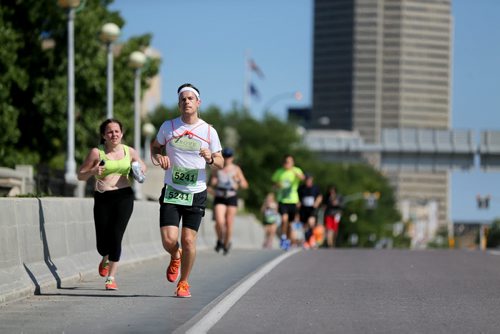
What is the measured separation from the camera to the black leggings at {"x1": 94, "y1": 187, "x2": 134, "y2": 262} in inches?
567

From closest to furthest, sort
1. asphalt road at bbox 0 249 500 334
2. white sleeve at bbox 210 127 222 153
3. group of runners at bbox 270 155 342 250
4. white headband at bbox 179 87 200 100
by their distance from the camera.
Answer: asphalt road at bbox 0 249 500 334 → white headband at bbox 179 87 200 100 → white sleeve at bbox 210 127 222 153 → group of runners at bbox 270 155 342 250

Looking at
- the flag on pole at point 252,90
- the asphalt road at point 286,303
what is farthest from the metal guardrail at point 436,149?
the asphalt road at point 286,303

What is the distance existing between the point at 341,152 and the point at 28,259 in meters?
74.0

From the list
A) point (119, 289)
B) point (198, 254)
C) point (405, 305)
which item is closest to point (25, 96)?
point (198, 254)

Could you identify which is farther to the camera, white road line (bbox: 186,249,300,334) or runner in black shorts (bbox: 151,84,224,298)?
runner in black shorts (bbox: 151,84,224,298)

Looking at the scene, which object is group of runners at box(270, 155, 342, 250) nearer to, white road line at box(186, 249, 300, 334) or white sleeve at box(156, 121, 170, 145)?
white road line at box(186, 249, 300, 334)

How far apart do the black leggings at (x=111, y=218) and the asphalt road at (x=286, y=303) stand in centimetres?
51

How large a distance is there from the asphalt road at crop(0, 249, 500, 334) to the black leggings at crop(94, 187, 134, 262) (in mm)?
513

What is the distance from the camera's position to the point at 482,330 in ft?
34.9

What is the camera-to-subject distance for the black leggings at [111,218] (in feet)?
47.2

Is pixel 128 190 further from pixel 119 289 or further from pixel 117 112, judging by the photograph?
pixel 117 112

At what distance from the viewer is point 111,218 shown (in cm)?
1442

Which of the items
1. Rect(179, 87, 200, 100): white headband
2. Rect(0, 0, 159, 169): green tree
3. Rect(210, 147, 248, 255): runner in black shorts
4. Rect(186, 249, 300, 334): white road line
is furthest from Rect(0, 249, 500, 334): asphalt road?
Rect(0, 0, 159, 169): green tree

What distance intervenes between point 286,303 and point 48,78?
3140 cm
